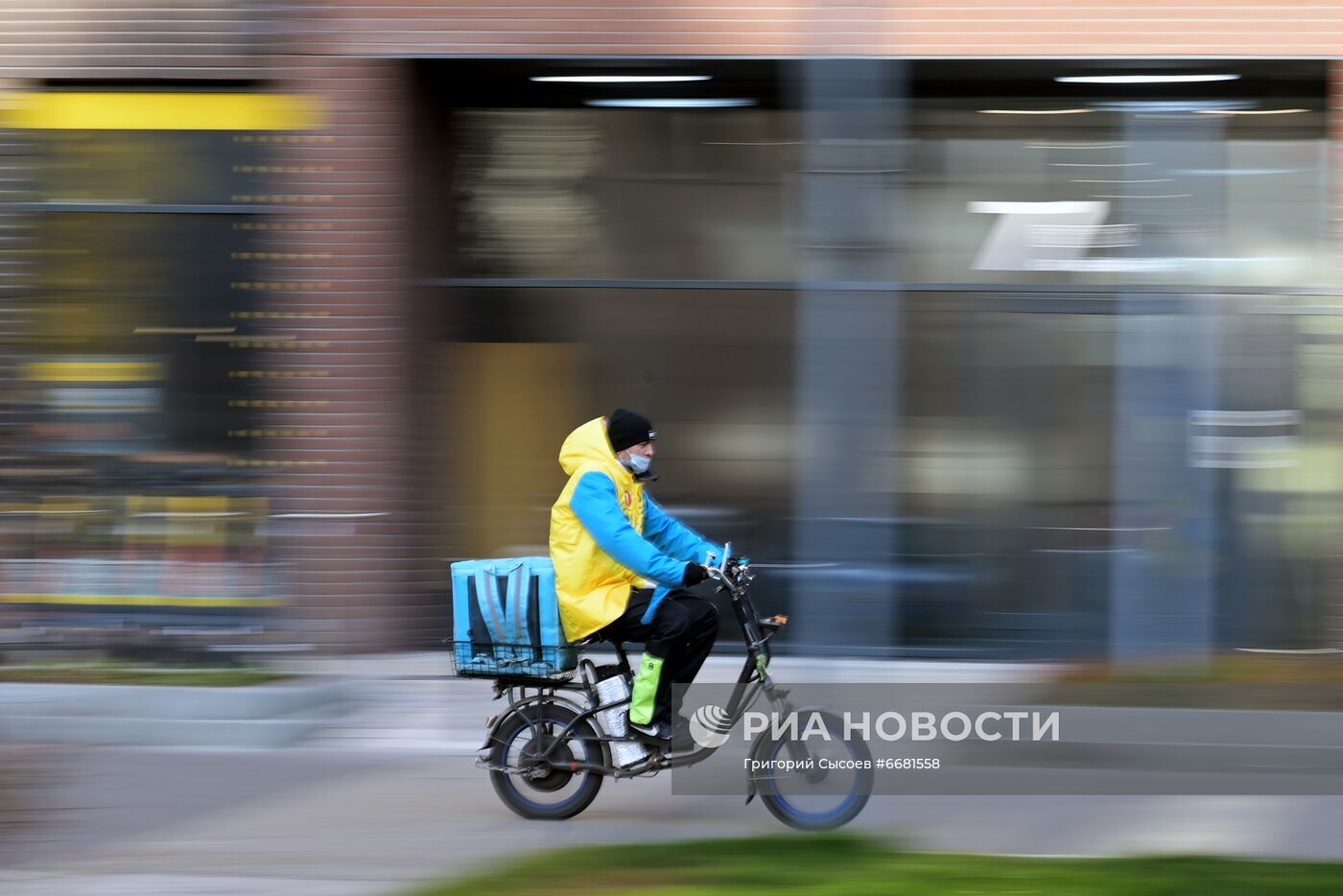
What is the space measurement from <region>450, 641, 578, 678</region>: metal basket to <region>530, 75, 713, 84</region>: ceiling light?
5.04m

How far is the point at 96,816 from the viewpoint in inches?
277

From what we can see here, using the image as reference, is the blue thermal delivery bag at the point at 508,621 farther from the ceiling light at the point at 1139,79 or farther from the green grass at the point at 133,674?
the ceiling light at the point at 1139,79

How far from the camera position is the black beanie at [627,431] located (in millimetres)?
6465

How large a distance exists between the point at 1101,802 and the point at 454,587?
10.1ft

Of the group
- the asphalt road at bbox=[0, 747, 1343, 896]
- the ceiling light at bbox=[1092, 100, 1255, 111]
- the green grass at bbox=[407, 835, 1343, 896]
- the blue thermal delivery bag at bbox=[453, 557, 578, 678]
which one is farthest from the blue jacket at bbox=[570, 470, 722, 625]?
the ceiling light at bbox=[1092, 100, 1255, 111]

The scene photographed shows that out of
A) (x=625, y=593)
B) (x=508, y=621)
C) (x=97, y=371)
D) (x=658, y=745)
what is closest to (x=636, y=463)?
(x=625, y=593)

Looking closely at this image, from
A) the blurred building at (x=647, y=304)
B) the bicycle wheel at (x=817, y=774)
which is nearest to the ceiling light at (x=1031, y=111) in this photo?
the blurred building at (x=647, y=304)

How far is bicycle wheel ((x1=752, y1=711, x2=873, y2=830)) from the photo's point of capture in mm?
6305

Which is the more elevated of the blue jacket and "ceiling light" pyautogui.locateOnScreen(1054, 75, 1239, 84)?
"ceiling light" pyautogui.locateOnScreen(1054, 75, 1239, 84)

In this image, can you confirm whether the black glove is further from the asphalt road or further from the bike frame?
the asphalt road

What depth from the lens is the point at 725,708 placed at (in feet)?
21.2

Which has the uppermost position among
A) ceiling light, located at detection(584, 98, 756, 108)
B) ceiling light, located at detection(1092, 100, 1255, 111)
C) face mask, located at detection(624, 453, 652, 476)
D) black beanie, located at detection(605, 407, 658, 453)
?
ceiling light, located at detection(584, 98, 756, 108)

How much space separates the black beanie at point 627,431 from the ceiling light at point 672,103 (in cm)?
464

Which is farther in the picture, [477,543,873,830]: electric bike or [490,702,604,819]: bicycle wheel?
[490,702,604,819]: bicycle wheel
